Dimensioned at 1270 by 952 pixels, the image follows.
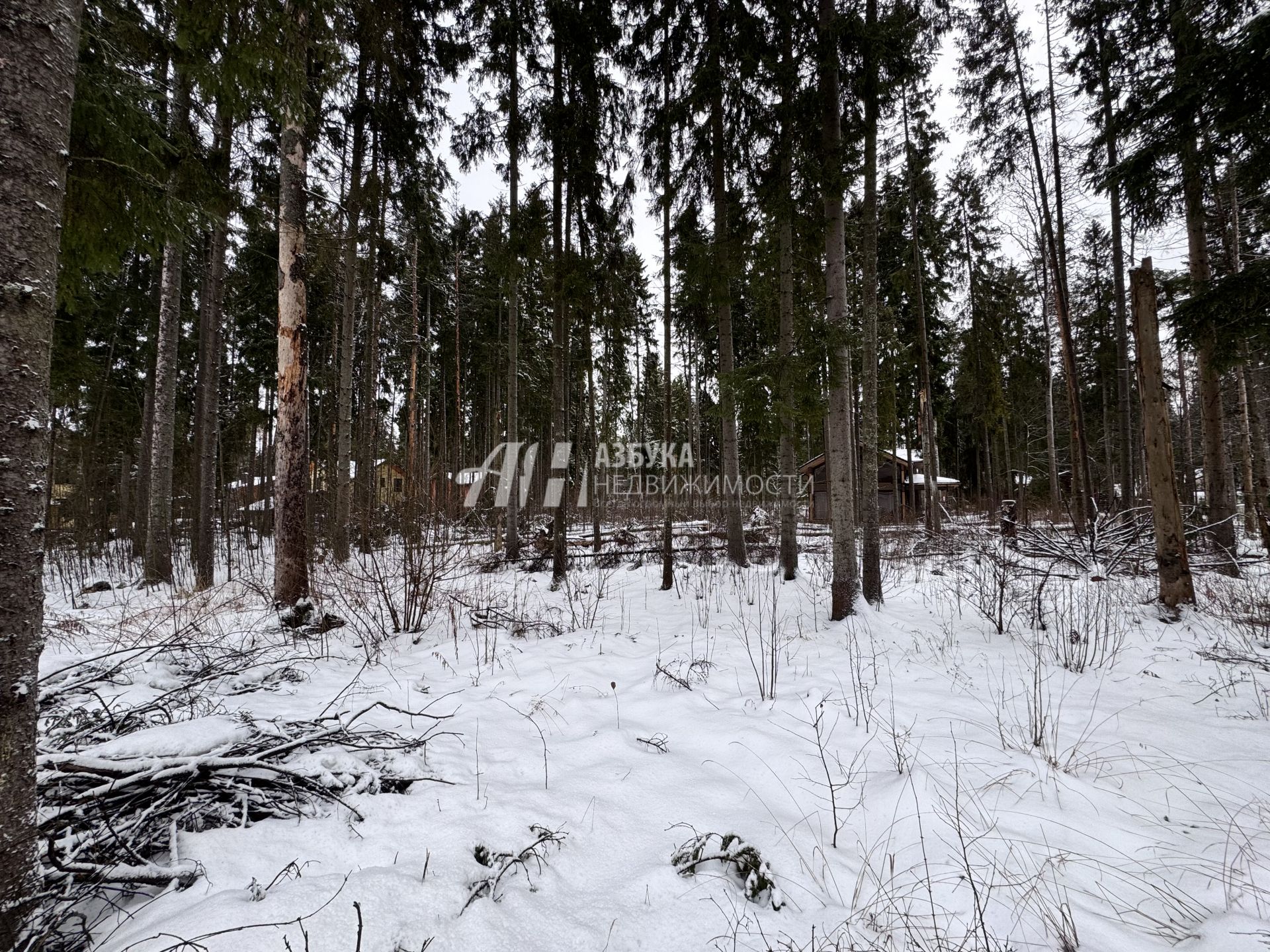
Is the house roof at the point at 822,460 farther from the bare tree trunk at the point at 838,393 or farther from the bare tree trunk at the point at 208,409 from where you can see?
the bare tree trunk at the point at 208,409

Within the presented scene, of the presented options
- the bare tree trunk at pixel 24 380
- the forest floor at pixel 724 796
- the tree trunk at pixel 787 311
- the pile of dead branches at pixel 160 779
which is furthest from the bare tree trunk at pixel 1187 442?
the bare tree trunk at pixel 24 380

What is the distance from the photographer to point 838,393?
5.44 m

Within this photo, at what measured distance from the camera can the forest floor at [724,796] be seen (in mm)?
1440

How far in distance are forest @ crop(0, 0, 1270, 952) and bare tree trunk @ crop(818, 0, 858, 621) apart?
0.06 meters

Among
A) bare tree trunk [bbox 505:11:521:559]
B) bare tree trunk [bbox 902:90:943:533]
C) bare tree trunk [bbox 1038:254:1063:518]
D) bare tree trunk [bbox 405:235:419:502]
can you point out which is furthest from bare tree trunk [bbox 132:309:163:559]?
bare tree trunk [bbox 1038:254:1063:518]

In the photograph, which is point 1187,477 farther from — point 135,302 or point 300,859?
point 135,302

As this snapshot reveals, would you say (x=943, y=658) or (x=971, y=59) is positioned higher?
(x=971, y=59)

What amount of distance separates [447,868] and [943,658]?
4.37 meters

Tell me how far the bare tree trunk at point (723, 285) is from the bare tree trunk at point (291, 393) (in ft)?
17.1

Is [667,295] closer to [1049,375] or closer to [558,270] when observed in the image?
[558,270]

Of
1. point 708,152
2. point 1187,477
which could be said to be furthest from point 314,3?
point 1187,477

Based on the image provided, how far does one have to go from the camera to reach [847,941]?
144 cm

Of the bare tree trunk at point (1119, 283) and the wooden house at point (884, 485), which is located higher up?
the bare tree trunk at point (1119, 283)

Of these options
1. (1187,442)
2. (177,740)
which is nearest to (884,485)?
(1187,442)
